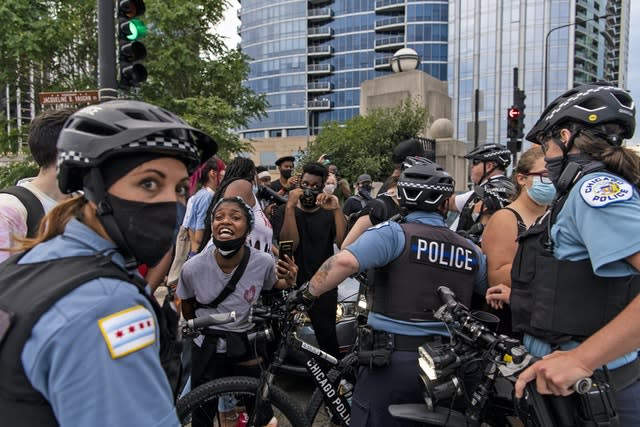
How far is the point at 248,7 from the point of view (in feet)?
273

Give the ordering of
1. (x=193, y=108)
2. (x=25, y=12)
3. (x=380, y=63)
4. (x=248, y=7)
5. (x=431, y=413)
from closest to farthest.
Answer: (x=431, y=413), (x=25, y=12), (x=193, y=108), (x=380, y=63), (x=248, y=7)

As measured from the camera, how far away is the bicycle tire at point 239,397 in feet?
8.86

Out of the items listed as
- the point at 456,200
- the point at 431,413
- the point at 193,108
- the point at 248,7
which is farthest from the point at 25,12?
the point at 248,7

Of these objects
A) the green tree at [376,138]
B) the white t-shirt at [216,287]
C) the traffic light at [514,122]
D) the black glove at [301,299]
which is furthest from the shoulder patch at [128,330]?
the green tree at [376,138]

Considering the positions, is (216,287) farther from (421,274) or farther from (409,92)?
(409,92)

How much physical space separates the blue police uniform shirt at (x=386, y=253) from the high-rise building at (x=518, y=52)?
6621 cm

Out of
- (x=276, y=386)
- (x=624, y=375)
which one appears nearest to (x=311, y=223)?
(x=276, y=386)

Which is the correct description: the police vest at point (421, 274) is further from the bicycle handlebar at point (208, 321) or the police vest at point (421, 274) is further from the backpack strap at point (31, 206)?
the backpack strap at point (31, 206)

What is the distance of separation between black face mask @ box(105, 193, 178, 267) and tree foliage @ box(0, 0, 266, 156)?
11.9 m

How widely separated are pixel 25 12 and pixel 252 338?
1335cm

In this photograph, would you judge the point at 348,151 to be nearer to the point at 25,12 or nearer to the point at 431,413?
the point at 25,12

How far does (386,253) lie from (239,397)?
4.40 ft

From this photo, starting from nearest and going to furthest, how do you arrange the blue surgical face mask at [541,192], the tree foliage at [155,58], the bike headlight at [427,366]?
the bike headlight at [427,366] < the blue surgical face mask at [541,192] < the tree foliage at [155,58]

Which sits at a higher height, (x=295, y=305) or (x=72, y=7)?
(x=72, y=7)
